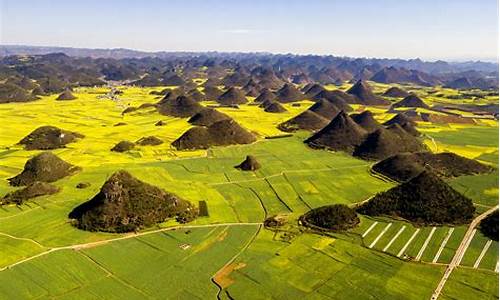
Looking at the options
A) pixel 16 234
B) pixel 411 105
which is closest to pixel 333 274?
pixel 16 234

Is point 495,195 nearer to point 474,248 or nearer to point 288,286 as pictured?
point 474,248

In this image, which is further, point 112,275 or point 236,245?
point 236,245

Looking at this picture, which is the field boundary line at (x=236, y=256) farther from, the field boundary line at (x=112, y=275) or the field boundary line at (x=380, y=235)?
the field boundary line at (x=380, y=235)

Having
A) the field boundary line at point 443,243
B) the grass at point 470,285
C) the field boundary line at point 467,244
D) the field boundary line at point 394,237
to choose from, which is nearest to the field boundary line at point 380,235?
the field boundary line at point 394,237

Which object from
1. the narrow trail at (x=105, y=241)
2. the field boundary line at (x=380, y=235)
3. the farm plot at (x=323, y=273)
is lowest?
the narrow trail at (x=105, y=241)

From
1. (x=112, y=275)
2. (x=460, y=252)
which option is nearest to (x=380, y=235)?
(x=460, y=252)

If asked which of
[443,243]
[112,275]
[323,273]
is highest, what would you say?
[443,243]

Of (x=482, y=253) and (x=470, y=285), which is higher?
(x=482, y=253)

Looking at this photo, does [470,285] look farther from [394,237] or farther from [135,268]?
[135,268]
